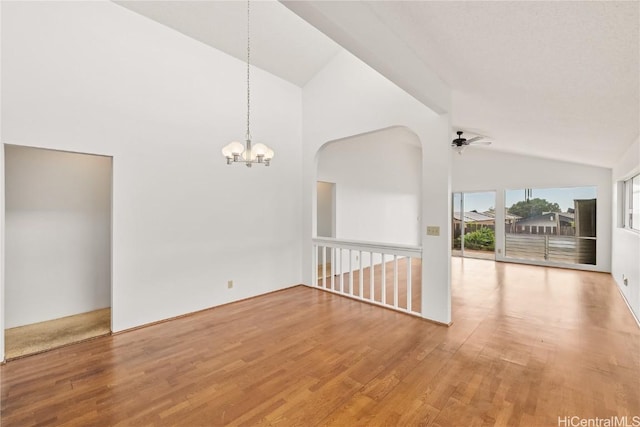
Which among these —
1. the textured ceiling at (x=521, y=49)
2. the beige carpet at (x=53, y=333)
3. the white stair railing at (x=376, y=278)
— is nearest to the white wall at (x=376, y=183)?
the white stair railing at (x=376, y=278)

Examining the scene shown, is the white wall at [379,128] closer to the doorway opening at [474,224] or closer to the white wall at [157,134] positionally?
the white wall at [157,134]

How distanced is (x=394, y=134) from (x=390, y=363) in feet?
20.2

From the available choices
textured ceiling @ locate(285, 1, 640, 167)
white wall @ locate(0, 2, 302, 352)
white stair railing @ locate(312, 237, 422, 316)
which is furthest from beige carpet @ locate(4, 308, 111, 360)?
textured ceiling @ locate(285, 1, 640, 167)

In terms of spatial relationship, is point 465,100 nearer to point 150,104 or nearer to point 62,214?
point 150,104

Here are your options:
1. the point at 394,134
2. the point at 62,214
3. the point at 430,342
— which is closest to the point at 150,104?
the point at 62,214

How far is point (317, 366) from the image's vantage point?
250cm

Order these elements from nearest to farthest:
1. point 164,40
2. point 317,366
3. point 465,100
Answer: point 317,366, point 465,100, point 164,40

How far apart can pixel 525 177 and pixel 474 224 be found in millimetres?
1809

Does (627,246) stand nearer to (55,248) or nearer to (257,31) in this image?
(257,31)

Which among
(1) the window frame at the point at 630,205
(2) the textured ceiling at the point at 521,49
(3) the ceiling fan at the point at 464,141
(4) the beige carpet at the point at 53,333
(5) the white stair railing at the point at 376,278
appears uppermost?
(3) the ceiling fan at the point at 464,141

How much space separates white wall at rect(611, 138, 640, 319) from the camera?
362 centimetres

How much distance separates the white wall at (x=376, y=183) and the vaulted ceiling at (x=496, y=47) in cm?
236

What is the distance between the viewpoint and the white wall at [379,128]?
338 centimetres

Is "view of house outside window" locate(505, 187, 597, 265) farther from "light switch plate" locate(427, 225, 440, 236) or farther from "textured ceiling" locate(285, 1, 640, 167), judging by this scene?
"light switch plate" locate(427, 225, 440, 236)
